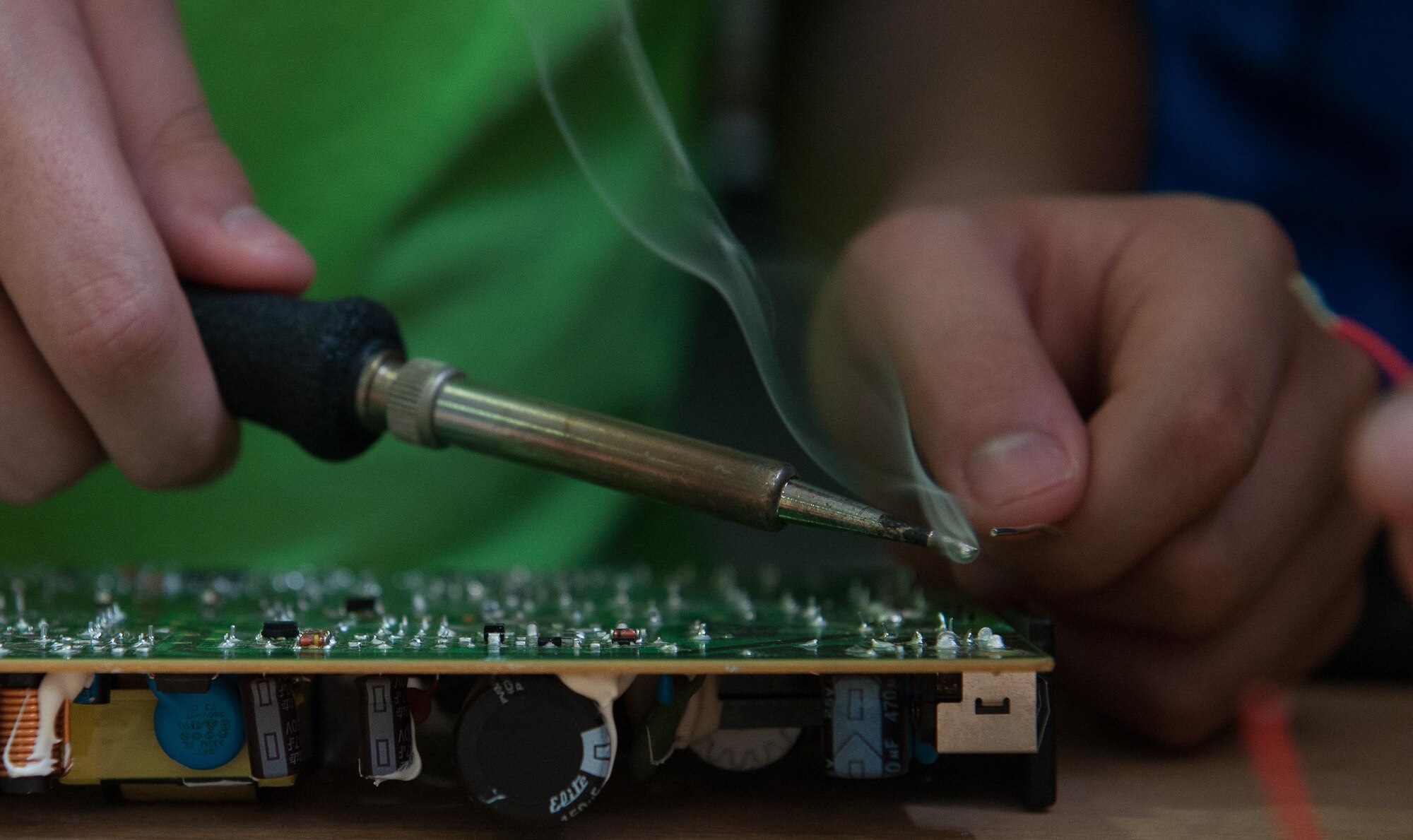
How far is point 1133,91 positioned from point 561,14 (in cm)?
81

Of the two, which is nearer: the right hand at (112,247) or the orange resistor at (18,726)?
the orange resistor at (18,726)

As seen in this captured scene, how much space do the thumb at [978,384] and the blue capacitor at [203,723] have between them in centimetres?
A: 49

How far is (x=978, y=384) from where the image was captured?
2.50ft

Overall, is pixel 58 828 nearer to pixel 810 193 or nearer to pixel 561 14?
pixel 561 14

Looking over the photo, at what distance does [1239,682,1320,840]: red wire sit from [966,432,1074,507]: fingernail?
244 millimetres

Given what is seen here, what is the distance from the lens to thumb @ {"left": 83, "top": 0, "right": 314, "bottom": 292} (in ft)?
3.03

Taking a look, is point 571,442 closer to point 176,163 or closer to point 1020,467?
point 1020,467

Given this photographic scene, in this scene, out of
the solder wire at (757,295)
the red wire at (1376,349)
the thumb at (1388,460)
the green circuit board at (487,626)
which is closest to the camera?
the thumb at (1388,460)

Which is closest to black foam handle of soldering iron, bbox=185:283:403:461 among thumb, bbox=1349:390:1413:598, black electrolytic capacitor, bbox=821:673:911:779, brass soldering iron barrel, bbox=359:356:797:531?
brass soldering iron barrel, bbox=359:356:797:531

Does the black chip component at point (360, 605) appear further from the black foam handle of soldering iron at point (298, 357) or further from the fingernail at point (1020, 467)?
the fingernail at point (1020, 467)

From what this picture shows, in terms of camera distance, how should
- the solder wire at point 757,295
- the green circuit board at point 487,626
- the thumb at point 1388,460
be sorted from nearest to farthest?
the thumb at point 1388,460
the green circuit board at point 487,626
the solder wire at point 757,295

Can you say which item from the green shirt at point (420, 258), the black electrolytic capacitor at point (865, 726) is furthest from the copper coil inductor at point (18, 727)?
the green shirt at point (420, 258)

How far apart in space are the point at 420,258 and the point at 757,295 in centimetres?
67

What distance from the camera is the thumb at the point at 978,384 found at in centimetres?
74
